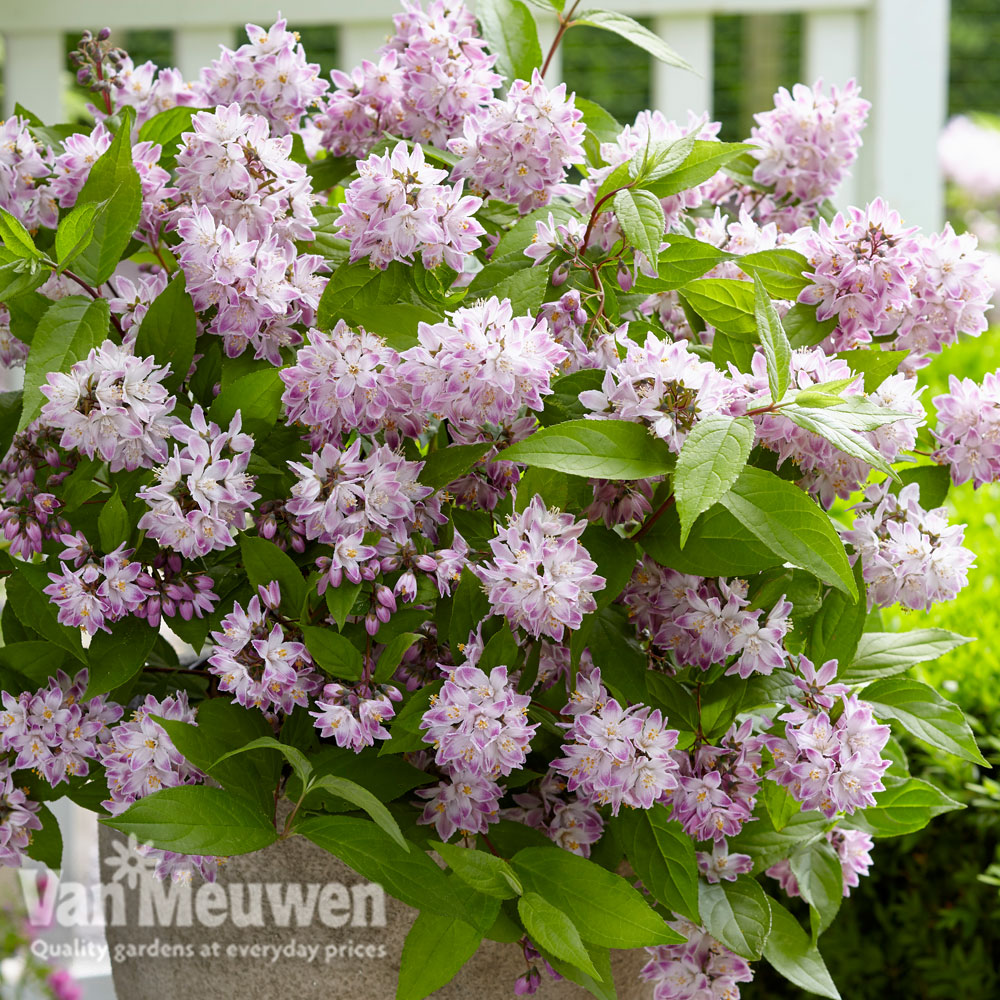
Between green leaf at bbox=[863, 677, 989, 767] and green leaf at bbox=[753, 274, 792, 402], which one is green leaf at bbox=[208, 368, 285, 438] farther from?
green leaf at bbox=[863, 677, 989, 767]

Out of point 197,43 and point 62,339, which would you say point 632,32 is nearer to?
point 62,339

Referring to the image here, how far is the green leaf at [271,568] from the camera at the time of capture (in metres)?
0.59

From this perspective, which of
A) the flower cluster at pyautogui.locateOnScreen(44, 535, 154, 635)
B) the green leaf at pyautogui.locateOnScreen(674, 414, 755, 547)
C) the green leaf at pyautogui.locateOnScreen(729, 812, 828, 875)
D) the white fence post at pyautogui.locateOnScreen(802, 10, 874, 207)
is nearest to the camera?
the green leaf at pyautogui.locateOnScreen(674, 414, 755, 547)

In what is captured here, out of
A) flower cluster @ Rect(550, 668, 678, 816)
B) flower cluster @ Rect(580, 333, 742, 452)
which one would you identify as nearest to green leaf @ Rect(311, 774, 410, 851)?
flower cluster @ Rect(550, 668, 678, 816)

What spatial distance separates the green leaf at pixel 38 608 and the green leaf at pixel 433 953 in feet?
0.78

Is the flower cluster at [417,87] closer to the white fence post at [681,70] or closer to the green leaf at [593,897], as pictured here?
the green leaf at [593,897]

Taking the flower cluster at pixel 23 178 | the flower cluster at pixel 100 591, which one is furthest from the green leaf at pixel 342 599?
the flower cluster at pixel 23 178

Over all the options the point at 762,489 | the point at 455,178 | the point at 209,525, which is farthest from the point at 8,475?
the point at 762,489

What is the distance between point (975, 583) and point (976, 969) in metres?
0.40

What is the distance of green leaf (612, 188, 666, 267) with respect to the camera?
1.91 ft

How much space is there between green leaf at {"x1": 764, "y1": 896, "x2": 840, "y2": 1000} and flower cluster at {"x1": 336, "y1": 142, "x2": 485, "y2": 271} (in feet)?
1.40

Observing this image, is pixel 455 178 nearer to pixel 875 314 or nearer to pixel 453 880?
pixel 875 314

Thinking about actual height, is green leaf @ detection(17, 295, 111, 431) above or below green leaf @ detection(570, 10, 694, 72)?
below

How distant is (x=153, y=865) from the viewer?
0.76m
